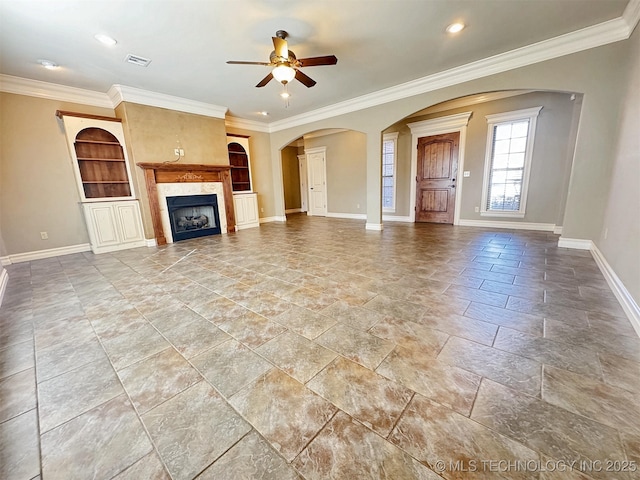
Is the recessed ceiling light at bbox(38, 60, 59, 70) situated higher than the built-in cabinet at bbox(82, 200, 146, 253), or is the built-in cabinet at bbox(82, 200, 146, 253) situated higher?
the recessed ceiling light at bbox(38, 60, 59, 70)

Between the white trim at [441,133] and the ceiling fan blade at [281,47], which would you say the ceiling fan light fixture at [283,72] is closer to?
the ceiling fan blade at [281,47]

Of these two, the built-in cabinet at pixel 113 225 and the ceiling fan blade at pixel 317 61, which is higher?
the ceiling fan blade at pixel 317 61

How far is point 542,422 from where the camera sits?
1.12 metres

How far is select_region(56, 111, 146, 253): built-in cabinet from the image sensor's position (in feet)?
14.3

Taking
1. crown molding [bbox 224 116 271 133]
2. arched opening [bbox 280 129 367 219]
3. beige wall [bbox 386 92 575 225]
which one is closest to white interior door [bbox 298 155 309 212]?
arched opening [bbox 280 129 367 219]

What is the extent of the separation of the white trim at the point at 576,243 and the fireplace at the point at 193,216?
6.60 meters

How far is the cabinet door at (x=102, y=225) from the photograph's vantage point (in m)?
4.41

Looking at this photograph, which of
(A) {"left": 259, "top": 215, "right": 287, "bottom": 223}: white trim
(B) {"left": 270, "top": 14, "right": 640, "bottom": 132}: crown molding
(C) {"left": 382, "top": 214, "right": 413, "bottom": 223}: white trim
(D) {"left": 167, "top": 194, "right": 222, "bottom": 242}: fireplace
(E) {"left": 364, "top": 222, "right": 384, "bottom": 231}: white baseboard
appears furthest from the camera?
(A) {"left": 259, "top": 215, "right": 287, "bottom": 223}: white trim

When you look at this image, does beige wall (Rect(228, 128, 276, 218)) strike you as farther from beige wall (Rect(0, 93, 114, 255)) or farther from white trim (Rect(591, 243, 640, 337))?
white trim (Rect(591, 243, 640, 337))

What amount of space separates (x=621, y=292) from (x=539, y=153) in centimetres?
403

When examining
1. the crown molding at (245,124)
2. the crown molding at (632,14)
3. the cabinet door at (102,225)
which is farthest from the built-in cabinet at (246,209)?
the crown molding at (632,14)

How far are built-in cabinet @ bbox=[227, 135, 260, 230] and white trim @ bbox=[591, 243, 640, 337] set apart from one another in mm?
6547

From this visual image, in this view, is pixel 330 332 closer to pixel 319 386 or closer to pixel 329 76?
pixel 319 386

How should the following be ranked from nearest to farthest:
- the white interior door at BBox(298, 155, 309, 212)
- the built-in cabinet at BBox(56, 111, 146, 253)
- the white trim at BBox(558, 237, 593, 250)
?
the white trim at BBox(558, 237, 593, 250), the built-in cabinet at BBox(56, 111, 146, 253), the white interior door at BBox(298, 155, 309, 212)
